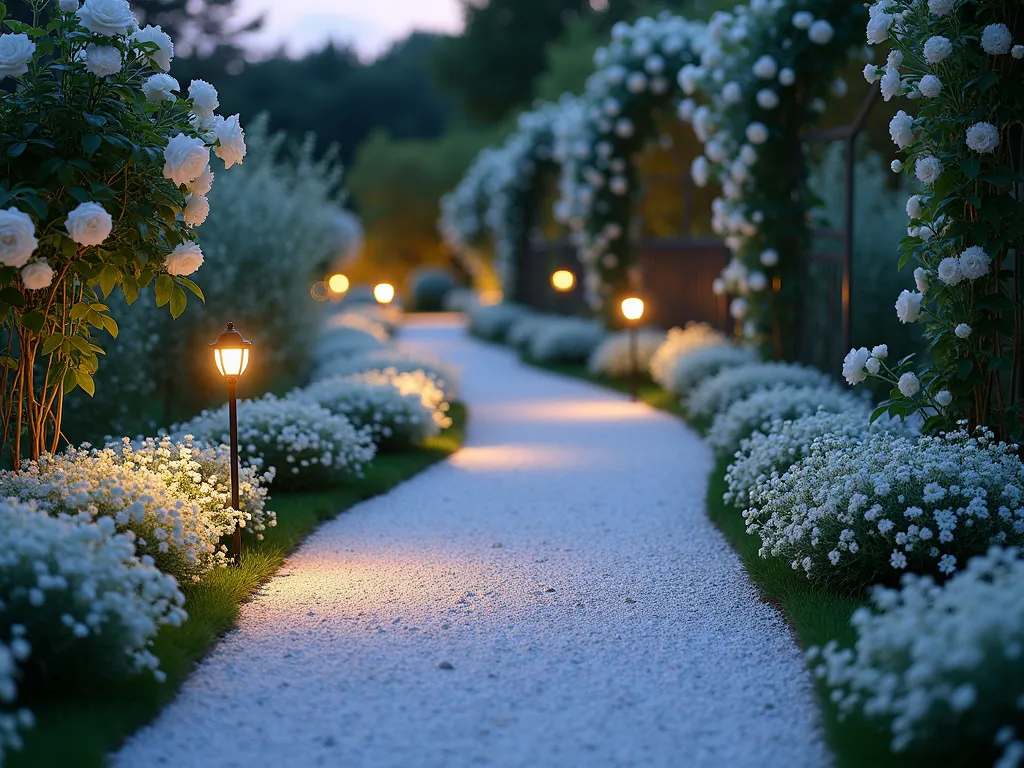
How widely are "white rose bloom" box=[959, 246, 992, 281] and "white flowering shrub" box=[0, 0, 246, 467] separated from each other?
3.68 meters

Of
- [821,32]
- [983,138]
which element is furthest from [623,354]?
[983,138]

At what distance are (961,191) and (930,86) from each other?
0.57m

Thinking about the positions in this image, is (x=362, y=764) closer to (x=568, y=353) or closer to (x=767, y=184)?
(x=767, y=184)

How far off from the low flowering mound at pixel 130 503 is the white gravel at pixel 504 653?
41 centimetres

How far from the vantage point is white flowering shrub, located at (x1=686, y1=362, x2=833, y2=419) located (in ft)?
34.4

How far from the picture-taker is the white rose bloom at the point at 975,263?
19.4 ft

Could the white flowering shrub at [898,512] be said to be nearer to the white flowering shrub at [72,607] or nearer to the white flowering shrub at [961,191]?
the white flowering shrub at [961,191]

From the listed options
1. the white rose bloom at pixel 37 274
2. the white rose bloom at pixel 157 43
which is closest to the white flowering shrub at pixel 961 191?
the white rose bloom at pixel 157 43

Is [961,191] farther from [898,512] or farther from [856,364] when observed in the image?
[898,512]

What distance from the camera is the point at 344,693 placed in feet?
14.4

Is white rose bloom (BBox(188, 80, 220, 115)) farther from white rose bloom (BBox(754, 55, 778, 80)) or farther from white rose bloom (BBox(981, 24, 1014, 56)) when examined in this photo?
white rose bloom (BBox(754, 55, 778, 80))

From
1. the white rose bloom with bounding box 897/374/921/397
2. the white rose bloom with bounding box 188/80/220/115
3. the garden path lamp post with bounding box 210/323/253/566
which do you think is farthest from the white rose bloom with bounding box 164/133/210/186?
the white rose bloom with bounding box 897/374/921/397

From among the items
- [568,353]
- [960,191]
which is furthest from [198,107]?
[568,353]

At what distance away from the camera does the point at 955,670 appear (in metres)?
3.32
